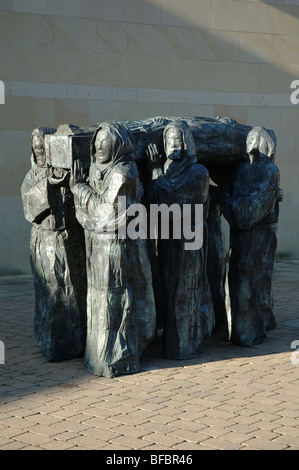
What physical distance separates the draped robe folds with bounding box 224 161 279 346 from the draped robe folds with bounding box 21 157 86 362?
4.50ft

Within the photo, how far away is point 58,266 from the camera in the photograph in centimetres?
636

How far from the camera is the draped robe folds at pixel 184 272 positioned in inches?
241

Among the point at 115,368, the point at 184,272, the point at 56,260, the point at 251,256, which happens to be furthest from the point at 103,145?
the point at 251,256

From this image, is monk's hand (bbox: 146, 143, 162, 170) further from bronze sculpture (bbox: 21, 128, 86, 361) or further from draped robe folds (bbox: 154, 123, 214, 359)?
bronze sculpture (bbox: 21, 128, 86, 361)

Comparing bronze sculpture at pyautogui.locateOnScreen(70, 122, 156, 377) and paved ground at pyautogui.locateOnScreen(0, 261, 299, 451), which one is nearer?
paved ground at pyautogui.locateOnScreen(0, 261, 299, 451)

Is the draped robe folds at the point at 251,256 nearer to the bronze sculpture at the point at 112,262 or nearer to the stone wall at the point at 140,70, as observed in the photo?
the bronze sculpture at the point at 112,262

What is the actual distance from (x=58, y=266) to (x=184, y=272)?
105 centimetres

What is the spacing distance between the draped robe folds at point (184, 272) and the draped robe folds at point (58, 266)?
2.40 feet

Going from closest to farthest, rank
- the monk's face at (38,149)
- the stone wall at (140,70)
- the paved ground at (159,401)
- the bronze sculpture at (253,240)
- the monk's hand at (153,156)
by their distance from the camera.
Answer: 1. the paved ground at (159,401)
2. the monk's hand at (153,156)
3. the monk's face at (38,149)
4. the bronze sculpture at (253,240)
5. the stone wall at (140,70)

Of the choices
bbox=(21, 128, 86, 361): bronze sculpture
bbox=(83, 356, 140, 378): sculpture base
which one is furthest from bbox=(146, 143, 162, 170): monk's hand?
bbox=(83, 356, 140, 378): sculpture base

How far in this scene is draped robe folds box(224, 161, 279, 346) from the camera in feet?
21.8

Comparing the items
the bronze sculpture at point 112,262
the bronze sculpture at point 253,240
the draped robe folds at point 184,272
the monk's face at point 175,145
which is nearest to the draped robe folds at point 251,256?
the bronze sculpture at point 253,240

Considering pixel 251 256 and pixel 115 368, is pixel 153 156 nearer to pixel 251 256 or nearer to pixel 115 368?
pixel 251 256

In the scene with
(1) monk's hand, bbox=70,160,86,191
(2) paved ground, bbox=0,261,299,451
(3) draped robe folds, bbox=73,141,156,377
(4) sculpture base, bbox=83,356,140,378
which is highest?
(1) monk's hand, bbox=70,160,86,191
